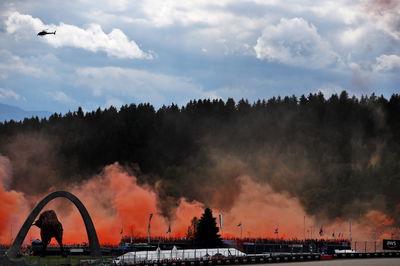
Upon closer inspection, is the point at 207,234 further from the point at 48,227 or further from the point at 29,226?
the point at 29,226

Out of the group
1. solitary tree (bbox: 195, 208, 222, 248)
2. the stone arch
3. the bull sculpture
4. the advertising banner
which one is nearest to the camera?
the stone arch

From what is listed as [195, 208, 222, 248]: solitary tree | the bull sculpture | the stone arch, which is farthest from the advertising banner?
the bull sculpture

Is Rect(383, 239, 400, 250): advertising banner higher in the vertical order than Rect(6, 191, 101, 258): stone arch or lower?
lower

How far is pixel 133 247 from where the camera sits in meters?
160

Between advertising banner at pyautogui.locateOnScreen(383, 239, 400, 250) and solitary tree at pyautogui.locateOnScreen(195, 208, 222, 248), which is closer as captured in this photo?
solitary tree at pyautogui.locateOnScreen(195, 208, 222, 248)

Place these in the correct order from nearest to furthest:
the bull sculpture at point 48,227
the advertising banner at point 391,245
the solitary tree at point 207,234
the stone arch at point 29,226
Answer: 1. the stone arch at point 29,226
2. the bull sculpture at point 48,227
3. the solitary tree at point 207,234
4. the advertising banner at point 391,245

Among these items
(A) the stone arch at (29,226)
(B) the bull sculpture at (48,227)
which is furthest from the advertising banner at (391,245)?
(B) the bull sculpture at (48,227)

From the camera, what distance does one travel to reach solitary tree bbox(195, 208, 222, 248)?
488 feet

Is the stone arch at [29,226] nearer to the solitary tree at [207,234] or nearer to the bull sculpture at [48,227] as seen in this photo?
the bull sculpture at [48,227]

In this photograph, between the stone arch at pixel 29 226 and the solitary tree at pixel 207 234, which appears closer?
the stone arch at pixel 29 226

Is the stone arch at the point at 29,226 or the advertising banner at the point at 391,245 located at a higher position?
the stone arch at the point at 29,226

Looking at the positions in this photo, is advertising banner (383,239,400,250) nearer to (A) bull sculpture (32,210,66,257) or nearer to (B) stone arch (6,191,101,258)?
(B) stone arch (6,191,101,258)

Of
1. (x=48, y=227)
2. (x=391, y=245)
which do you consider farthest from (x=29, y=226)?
(x=391, y=245)

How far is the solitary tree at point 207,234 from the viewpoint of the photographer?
148875mm
